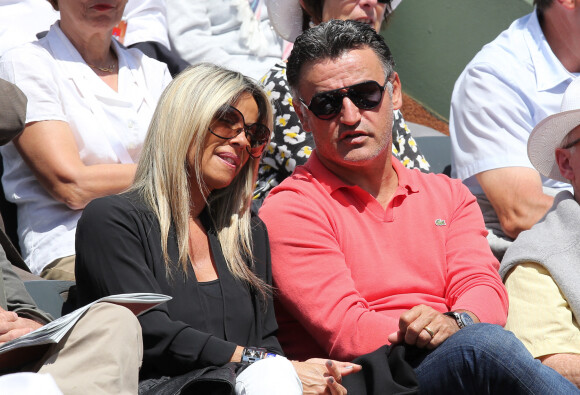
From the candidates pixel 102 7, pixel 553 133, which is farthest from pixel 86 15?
pixel 553 133

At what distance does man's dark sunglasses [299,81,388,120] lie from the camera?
330 cm

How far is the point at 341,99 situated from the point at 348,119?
8cm

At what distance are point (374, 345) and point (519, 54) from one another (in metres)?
1.83

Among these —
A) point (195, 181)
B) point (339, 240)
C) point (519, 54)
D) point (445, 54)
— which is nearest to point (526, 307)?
point (339, 240)

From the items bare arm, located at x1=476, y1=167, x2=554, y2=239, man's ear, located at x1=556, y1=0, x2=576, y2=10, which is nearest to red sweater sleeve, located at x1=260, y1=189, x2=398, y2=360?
bare arm, located at x1=476, y1=167, x2=554, y2=239

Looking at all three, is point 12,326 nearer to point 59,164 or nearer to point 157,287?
point 157,287

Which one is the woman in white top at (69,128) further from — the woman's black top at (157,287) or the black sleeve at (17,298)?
the woman's black top at (157,287)

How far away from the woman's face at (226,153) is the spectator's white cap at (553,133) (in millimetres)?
1023

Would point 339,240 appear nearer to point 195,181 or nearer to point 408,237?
point 408,237

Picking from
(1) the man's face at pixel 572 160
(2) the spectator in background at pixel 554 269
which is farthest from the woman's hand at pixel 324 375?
(1) the man's face at pixel 572 160

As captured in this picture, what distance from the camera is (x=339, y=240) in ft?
10.4

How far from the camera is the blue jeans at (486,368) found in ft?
8.46

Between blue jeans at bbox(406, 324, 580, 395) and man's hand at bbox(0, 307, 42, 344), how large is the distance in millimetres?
1100

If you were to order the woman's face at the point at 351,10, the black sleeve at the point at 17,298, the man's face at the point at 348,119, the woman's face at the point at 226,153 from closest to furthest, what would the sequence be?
the black sleeve at the point at 17,298 < the woman's face at the point at 226,153 < the man's face at the point at 348,119 < the woman's face at the point at 351,10
